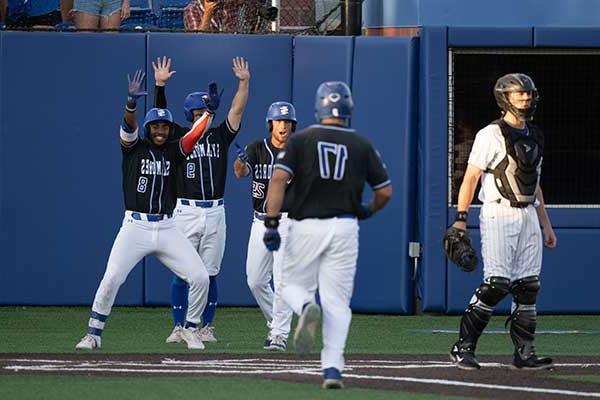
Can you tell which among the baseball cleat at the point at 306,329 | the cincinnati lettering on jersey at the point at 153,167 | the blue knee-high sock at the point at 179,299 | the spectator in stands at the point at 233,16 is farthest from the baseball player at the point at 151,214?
the spectator in stands at the point at 233,16

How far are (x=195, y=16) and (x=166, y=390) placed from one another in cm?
845

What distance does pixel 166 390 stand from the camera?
8789 millimetres

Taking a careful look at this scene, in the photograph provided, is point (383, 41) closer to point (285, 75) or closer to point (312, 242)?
point (285, 75)

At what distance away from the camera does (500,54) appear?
15516 mm

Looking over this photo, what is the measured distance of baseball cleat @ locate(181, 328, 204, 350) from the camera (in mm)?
12030

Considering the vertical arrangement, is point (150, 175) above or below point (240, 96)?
below

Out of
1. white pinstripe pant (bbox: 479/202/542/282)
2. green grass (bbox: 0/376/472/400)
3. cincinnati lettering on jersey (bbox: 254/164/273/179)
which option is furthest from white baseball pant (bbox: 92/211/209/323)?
white pinstripe pant (bbox: 479/202/542/282)

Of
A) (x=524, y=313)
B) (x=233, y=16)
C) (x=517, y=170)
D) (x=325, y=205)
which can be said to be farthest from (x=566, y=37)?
(x=325, y=205)

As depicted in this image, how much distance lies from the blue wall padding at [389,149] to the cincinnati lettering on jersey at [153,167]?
4089 millimetres

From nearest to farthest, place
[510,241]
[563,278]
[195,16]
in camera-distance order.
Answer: [510,241]
[563,278]
[195,16]

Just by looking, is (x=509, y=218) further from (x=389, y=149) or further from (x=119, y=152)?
(x=119, y=152)

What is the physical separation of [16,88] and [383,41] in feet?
13.4

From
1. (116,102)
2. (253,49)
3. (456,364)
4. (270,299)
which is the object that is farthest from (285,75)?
(456,364)

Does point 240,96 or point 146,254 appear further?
point 240,96
